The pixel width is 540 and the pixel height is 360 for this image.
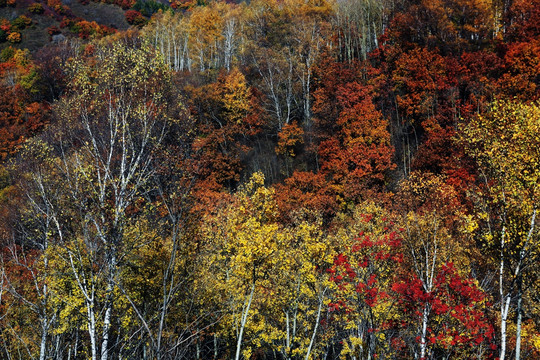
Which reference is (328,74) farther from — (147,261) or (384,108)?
(147,261)

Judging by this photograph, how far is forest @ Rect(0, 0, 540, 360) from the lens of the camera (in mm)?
14305

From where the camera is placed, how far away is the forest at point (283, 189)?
46.9ft

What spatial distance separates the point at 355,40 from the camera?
5972 centimetres

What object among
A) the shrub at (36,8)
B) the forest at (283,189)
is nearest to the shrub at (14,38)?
the forest at (283,189)

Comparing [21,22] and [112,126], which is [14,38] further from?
[112,126]

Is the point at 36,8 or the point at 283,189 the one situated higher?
the point at 36,8

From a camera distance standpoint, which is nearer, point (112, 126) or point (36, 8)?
point (112, 126)

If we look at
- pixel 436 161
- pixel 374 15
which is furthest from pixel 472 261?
pixel 374 15

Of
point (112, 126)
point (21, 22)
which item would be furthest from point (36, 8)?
point (112, 126)

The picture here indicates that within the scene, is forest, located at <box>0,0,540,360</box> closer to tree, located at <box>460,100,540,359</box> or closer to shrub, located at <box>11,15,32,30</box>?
tree, located at <box>460,100,540,359</box>

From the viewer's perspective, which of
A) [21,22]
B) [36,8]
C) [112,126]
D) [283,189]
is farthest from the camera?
[36,8]

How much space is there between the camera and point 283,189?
4025 cm

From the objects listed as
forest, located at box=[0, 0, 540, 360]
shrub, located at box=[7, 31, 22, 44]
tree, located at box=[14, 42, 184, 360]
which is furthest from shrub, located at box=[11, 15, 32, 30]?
tree, located at box=[14, 42, 184, 360]

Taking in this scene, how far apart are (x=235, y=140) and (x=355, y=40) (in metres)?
27.4
